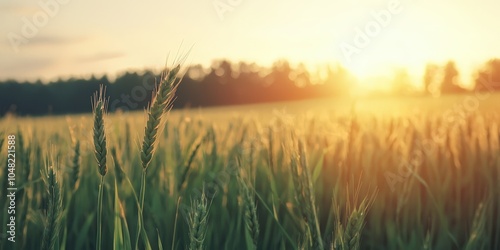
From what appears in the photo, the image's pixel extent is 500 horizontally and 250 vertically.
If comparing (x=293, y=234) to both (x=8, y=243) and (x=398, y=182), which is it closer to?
(x=398, y=182)

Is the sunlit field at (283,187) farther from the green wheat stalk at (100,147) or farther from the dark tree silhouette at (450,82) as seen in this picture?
the dark tree silhouette at (450,82)

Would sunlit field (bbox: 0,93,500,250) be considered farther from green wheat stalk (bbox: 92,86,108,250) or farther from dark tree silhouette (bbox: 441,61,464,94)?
dark tree silhouette (bbox: 441,61,464,94)

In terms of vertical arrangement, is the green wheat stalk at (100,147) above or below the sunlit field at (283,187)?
above

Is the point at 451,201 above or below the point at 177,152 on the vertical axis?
below

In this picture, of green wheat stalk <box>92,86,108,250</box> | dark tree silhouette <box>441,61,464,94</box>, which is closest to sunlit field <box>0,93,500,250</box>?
green wheat stalk <box>92,86,108,250</box>

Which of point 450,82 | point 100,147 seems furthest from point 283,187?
point 450,82

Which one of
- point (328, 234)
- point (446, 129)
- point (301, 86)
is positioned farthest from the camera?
point (301, 86)

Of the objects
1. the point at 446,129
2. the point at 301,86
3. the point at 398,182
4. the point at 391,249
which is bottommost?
the point at 391,249

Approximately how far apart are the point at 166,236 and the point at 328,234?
555 millimetres

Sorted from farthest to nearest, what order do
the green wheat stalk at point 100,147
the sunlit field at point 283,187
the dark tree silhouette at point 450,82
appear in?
the dark tree silhouette at point 450,82 < the sunlit field at point 283,187 < the green wheat stalk at point 100,147

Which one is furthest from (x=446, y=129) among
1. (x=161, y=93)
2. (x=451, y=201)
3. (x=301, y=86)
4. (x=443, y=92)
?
(x=301, y=86)

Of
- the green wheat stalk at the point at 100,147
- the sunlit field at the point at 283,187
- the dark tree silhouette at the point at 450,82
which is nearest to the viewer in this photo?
the green wheat stalk at the point at 100,147

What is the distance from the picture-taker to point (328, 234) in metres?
1.77

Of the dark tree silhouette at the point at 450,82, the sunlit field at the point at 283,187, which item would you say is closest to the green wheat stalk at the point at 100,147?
the sunlit field at the point at 283,187
